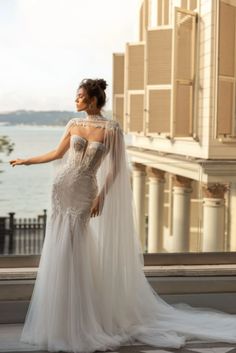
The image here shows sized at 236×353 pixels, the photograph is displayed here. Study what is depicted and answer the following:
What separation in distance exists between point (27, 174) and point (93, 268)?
932 mm

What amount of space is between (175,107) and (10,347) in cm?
348

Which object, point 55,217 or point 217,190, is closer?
point 55,217

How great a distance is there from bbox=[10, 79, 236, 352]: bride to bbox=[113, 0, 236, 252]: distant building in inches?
56.9

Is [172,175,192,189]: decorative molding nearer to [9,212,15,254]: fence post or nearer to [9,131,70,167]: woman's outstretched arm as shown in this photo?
[9,212,15,254]: fence post

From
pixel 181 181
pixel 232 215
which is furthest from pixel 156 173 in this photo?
pixel 232 215

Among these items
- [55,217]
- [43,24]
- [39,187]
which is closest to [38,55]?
[43,24]

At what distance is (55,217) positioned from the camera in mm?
2775

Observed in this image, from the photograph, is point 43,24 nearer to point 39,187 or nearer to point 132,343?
point 39,187

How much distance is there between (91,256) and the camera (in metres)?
2.76

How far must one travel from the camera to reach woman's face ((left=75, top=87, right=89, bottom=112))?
9.00ft

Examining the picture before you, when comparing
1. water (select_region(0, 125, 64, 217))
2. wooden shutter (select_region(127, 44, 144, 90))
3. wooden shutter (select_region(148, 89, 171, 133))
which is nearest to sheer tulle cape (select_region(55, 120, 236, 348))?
water (select_region(0, 125, 64, 217))

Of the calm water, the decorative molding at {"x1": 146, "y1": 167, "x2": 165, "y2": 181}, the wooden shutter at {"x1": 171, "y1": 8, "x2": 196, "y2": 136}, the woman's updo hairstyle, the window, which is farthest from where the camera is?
the window

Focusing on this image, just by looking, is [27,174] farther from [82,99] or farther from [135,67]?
[135,67]

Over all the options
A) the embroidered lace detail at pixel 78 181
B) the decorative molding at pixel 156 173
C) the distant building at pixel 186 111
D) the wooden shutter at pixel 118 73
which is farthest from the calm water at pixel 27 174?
the wooden shutter at pixel 118 73
